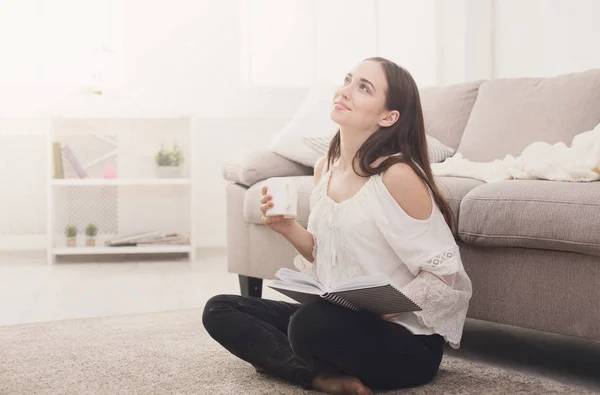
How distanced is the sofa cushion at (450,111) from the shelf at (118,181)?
1.65 metres

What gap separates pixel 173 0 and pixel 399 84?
3147 millimetres

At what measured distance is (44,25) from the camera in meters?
4.62

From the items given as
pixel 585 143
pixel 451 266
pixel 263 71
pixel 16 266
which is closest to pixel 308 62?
pixel 263 71

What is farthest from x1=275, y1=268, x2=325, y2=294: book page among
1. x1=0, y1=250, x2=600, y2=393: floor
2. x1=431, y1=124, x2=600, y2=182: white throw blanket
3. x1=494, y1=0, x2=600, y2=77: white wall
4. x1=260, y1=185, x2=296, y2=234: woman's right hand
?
x1=494, y1=0, x2=600, y2=77: white wall

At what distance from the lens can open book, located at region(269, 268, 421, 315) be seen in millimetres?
1535

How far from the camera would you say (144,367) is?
2.00 m

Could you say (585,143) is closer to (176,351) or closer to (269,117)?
(176,351)

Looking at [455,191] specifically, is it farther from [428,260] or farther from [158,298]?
[158,298]

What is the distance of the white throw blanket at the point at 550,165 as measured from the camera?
2.05 meters

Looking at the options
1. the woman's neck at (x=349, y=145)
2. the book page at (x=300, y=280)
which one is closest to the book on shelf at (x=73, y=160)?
the woman's neck at (x=349, y=145)

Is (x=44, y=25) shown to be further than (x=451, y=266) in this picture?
Yes

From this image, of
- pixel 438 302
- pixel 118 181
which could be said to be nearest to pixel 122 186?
pixel 118 181

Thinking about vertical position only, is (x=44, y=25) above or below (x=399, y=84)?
above

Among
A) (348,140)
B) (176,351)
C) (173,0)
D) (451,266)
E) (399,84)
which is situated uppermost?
(173,0)
